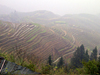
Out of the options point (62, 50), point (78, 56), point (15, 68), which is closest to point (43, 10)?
point (62, 50)

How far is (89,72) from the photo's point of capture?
5012 mm

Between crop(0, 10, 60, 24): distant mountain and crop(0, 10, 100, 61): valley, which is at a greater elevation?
crop(0, 10, 60, 24): distant mountain

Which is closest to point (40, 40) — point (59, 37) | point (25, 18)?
point (59, 37)

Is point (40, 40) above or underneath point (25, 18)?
underneath

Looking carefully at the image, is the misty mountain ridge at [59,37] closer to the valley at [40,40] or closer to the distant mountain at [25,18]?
the valley at [40,40]

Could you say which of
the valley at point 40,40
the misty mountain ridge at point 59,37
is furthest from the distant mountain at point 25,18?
the valley at point 40,40

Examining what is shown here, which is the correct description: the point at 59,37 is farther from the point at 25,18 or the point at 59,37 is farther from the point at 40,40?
the point at 25,18

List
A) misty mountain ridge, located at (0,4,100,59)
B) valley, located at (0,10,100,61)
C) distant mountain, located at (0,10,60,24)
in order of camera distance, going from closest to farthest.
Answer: valley, located at (0,10,100,61) < misty mountain ridge, located at (0,4,100,59) < distant mountain, located at (0,10,60,24)

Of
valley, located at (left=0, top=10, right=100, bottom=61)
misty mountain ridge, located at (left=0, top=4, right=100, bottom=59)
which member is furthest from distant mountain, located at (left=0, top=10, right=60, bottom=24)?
valley, located at (left=0, top=10, right=100, bottom=61)

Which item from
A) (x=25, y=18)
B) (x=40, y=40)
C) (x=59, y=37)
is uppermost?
(x=25, y=18)

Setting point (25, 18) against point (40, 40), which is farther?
point (25, 18)

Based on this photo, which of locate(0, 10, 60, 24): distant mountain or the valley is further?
locate(0, 10, 60, 24): distant mountain

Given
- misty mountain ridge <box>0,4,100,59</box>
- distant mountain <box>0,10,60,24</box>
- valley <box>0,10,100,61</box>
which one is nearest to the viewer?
valley <box>0,10,100,61</box>

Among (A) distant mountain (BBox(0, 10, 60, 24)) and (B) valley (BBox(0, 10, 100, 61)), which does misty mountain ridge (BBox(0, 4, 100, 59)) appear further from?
(A) distant mountain (BBox(0, 10, 60, 24))
